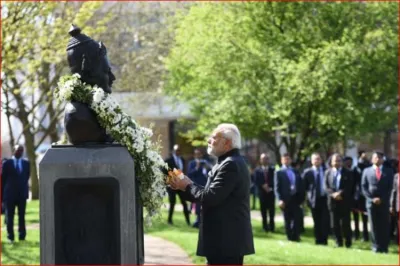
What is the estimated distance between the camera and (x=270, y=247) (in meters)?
12.9

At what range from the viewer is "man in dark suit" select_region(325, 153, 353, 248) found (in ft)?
50.4

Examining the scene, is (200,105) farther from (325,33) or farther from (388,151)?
(388,151)

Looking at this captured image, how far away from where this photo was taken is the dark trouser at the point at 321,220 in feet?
51.8

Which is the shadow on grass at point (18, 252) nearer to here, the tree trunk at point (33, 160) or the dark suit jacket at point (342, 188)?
the dark suit jacket at point (342, 188)

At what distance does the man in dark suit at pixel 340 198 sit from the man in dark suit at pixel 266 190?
2.46m

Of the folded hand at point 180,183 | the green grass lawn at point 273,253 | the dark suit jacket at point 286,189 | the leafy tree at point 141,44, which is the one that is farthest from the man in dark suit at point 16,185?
the leafy tree at point 141,44

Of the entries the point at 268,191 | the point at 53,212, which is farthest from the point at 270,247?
the point at 53,212

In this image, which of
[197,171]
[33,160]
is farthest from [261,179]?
[33,160]

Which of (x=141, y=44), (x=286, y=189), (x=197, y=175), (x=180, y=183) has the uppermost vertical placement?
(x=141, y=44)

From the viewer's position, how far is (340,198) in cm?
1529

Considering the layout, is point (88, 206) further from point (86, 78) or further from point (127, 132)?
point (86, 78)

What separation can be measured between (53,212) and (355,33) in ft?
51.0

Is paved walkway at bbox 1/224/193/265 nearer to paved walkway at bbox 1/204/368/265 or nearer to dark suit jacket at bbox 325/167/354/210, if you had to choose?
paved walkway at bbox 1/204/368/265

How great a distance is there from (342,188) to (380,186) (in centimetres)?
110
